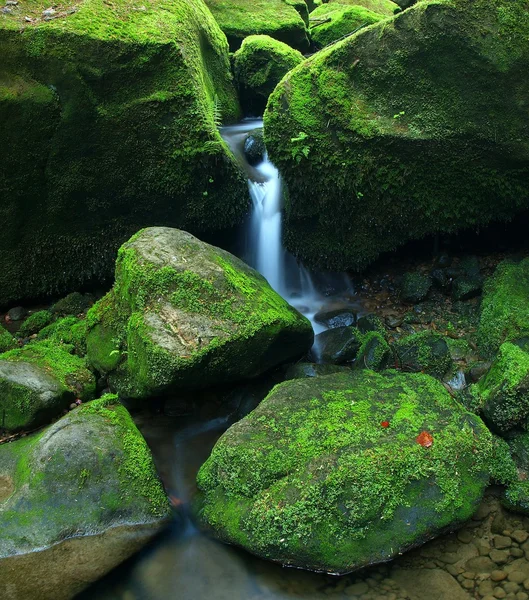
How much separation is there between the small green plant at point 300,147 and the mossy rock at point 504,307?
2775mm

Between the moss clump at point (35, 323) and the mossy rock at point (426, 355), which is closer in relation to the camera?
the mossy rock at point (426, 355)

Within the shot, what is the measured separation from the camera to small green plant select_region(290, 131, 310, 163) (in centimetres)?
589

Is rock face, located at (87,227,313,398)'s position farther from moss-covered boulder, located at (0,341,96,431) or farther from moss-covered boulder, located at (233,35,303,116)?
moss-covered boulder, located at (233,35,303,116)

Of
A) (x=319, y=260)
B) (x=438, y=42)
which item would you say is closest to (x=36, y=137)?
(x=319, y=260)

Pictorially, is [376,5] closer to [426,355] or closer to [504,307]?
[504,307]

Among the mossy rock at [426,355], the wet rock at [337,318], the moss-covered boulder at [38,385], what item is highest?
the moss-covered boulder at [38,385]

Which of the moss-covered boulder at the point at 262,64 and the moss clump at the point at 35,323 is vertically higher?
the moss-covered boulder at the point at 262,64

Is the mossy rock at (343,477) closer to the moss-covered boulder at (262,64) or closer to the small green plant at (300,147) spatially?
the small green plant at (300,147)

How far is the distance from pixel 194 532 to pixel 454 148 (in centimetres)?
491

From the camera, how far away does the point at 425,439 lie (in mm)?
3957

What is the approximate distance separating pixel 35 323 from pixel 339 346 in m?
4.10

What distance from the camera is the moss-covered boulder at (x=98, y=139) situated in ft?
19.4

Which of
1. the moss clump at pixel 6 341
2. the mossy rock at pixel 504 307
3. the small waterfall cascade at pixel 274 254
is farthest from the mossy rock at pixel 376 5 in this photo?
the moss clump at pixel 6 341

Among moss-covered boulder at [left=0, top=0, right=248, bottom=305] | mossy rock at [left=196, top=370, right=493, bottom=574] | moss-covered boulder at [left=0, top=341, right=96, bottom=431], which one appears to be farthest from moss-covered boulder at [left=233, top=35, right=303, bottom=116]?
mossy rock at [left=196, top=370, right=493, bottom=574]
